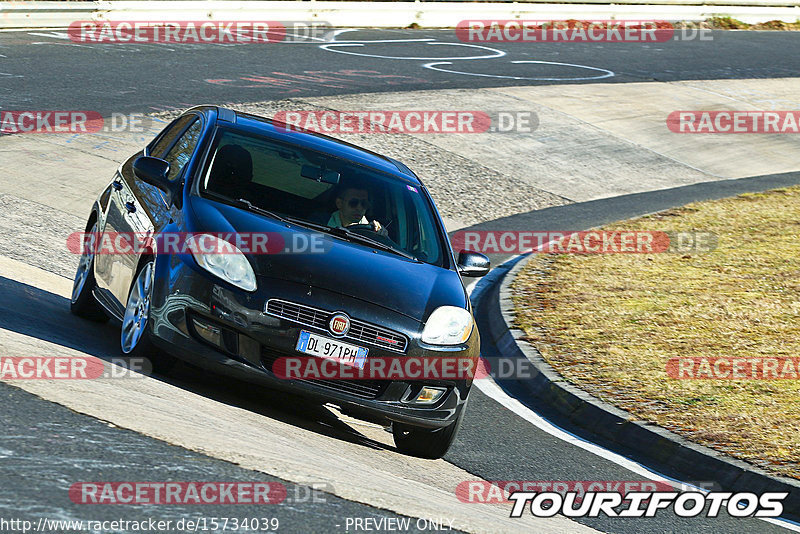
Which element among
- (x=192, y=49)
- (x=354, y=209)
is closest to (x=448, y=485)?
(x=354, y=209)

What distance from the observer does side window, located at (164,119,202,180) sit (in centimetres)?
731

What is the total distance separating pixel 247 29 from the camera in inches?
1022

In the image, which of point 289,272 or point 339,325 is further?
point 289,272

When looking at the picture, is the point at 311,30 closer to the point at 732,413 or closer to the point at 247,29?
the point at 247,29

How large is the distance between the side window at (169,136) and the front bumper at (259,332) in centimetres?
203

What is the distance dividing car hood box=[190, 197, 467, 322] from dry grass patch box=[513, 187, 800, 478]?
1912 millimetres

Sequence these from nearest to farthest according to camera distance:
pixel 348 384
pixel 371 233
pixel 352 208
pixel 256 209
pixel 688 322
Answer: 1. pixel 348 384
2. pixel 256 209
3. pixel 371 233
4. pixel 352 208
5. pixel 688 322

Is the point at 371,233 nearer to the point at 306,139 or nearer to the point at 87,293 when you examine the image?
the point at 306,139

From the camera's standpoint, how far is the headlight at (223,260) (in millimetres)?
6090

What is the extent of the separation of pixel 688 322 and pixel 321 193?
417cm

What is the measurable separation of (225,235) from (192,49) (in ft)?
55.5

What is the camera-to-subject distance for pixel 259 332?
5.99 meters

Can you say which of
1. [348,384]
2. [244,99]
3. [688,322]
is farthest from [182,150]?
[244,99]

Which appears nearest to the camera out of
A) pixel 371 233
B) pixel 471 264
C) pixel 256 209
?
pixel 256 209
